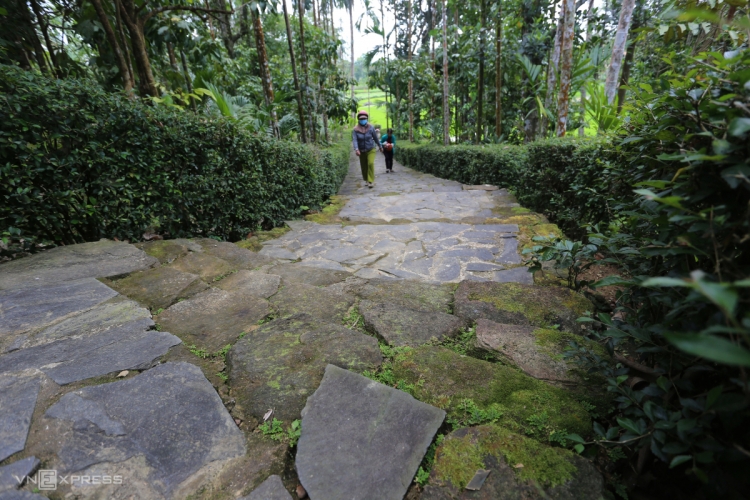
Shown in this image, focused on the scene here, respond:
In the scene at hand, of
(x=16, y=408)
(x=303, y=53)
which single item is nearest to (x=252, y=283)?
(x=16, y=408)

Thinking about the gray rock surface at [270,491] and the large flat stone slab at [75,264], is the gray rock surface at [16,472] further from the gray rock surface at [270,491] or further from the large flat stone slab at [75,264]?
the large flat stone slab at [75,264]

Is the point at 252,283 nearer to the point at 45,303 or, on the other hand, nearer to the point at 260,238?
the point at 45,303

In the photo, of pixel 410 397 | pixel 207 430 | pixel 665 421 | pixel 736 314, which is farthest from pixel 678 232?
pixel 207 430

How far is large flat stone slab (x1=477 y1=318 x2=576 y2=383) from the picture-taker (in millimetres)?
1430

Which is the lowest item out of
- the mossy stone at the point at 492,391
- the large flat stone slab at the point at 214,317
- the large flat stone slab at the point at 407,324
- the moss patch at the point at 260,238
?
the moss patch at the point at 260,238

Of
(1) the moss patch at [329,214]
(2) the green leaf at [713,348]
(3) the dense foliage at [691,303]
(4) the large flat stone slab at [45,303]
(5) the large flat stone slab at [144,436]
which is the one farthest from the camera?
(1) the moss patch at [329,214]

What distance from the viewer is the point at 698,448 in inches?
31.4

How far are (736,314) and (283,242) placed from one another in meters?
3.74

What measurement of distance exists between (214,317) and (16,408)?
846mm

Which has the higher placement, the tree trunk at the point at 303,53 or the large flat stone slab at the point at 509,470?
the tree trunk at the point at 303,53

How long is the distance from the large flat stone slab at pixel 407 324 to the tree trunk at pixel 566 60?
5948mm

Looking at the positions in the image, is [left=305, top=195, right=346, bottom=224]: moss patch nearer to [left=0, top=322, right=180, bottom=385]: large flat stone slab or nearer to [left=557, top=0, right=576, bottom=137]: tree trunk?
[left=0, top=322, right=180, bottom=385]: large flat stone slab

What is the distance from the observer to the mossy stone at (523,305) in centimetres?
189

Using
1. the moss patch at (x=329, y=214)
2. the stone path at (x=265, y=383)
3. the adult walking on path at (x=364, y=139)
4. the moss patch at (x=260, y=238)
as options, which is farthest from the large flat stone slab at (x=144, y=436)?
the adult walking on path at (x=364, y=139)
